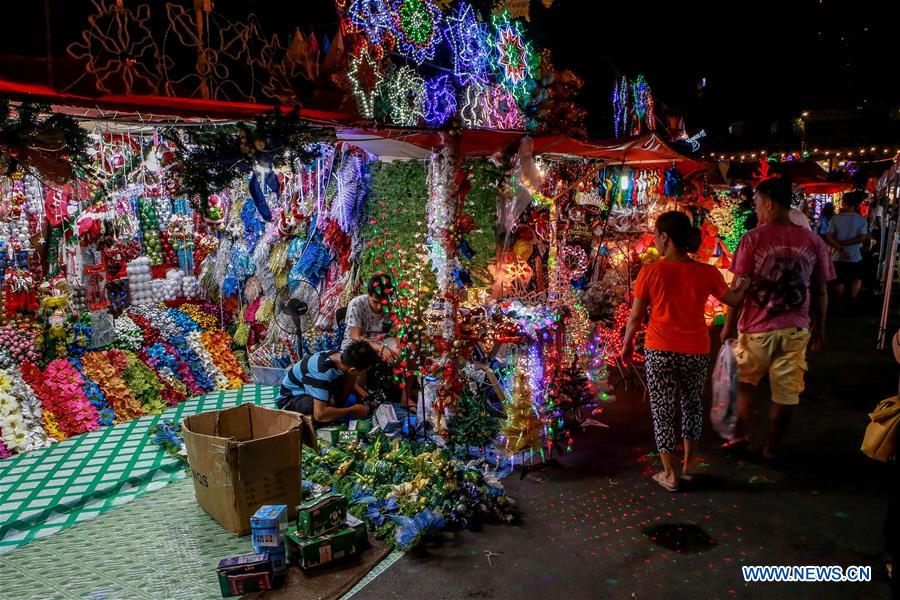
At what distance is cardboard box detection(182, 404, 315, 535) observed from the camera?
3436 millimetres

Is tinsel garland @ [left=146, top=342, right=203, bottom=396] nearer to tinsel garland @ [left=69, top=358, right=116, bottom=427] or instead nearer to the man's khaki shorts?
tinsel garland @ [left=69, top=358, right=116, bottom=427]

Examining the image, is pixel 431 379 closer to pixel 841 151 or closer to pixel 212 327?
pixel 212 327

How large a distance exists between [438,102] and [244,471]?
330 centimetres

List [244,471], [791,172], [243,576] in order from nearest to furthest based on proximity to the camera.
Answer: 1. [243,576]
2. [244,471]
3. [791,172]

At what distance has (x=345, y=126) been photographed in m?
4.33

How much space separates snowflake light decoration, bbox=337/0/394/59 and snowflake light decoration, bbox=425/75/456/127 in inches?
19.2

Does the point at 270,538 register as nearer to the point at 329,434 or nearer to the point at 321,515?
the point at 321,515

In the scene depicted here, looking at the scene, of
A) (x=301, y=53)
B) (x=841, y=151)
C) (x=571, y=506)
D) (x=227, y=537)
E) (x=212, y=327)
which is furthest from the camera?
(x=841, y=151)

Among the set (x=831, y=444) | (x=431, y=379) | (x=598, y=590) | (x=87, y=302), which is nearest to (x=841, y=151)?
(x=831, y=444)

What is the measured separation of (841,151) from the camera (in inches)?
557

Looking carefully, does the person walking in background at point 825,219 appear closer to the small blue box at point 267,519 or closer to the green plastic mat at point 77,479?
the small blue box at point 267,519

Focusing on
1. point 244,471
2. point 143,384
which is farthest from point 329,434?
point 143,384

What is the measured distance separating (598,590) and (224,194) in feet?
21.8

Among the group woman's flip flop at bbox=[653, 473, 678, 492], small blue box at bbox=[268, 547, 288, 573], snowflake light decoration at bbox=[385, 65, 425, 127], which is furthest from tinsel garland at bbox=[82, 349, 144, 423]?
Result: woman's flip flop at bbox=[653, 473, 678, 492]
